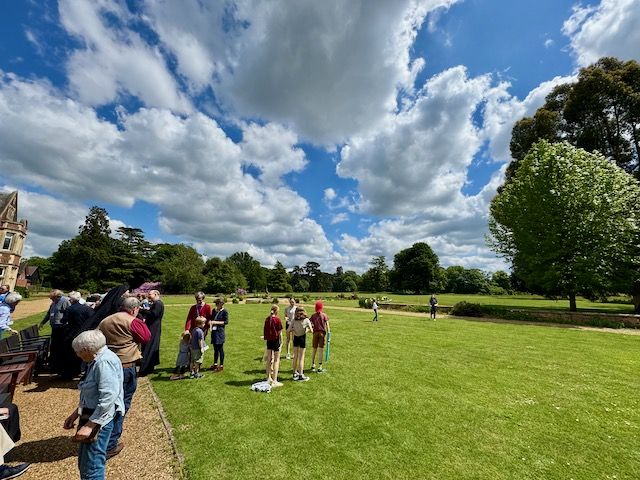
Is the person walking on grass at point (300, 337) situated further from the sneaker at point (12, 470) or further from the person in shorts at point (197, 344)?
the sneaker at point (12, 470)

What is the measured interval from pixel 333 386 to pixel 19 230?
48017mm

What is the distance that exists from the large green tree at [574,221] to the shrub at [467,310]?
14.8 feet

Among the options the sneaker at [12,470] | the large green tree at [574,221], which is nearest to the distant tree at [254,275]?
the large green tree at [574,221]

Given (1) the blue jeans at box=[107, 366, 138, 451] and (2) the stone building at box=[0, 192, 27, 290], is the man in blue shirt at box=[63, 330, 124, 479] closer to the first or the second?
(1) the blue jeans at box=[107, 366, 138, 451]

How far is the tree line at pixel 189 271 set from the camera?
5972 centimetres

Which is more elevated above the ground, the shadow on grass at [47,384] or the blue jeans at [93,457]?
the blue jeans at [93,457]

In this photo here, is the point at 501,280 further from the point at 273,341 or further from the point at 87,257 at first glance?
the point at 87,257

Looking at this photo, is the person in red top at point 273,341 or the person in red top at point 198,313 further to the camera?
the person in red top at point 198,313

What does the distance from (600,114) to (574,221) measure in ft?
46.6

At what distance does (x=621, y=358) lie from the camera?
1095 centimetres

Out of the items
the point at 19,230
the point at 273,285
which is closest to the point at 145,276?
the point at 19,230

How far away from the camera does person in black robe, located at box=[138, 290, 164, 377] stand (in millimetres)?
8727

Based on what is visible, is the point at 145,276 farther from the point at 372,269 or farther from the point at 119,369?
the point at 119,369

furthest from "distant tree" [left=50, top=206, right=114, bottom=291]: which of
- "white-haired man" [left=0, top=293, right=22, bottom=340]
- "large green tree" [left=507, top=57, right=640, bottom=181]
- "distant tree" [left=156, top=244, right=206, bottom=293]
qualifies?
"large green tree" [left=507, top=57, right=640, bottom=181]
